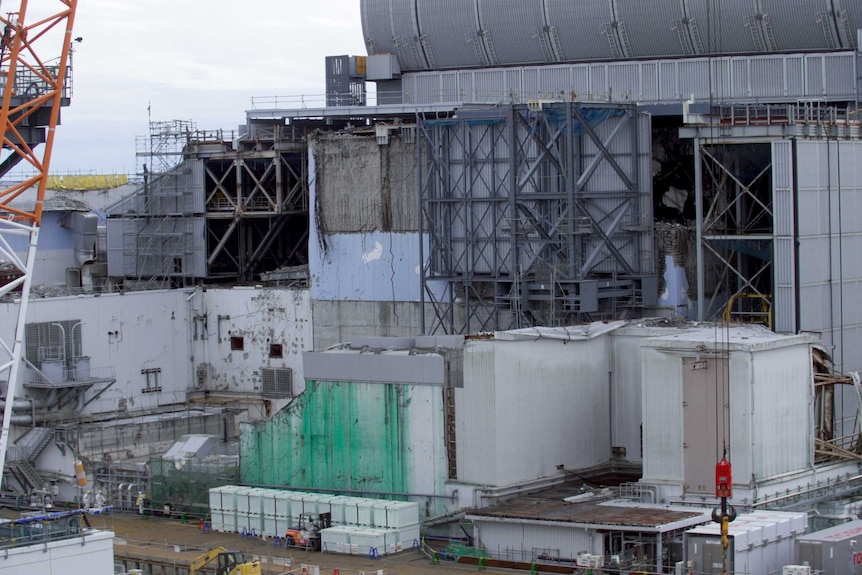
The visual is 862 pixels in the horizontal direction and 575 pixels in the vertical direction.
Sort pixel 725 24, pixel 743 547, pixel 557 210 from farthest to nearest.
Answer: pixel 725 24 < pixel 557 210 < pixel 743 547

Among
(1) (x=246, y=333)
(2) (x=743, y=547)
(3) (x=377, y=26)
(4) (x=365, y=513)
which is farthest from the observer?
(3) (x=377, y=26)

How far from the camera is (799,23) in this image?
71.6 m

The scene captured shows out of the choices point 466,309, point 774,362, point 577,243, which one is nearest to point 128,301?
point 466,309

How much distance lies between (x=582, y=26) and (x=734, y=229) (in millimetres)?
14000

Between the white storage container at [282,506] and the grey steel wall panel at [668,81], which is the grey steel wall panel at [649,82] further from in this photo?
the white storage container at [282,506]

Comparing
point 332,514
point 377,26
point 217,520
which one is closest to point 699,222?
point 332,514

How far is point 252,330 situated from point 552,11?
61.5ft

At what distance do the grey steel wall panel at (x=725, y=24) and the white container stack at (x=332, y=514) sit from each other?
25326mm


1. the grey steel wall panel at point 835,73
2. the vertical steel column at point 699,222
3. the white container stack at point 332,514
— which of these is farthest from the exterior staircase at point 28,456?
→ the grey steel wall panel at point 835,73

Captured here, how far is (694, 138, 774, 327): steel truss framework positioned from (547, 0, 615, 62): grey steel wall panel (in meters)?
11.0

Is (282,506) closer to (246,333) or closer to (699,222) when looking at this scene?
(699,222)

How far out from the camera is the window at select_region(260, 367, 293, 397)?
252 ft

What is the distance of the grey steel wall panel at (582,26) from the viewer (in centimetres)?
7469

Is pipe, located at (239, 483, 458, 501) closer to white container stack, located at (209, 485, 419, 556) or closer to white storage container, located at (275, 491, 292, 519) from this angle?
white container stack, located at (209, 485, 419, 556)
